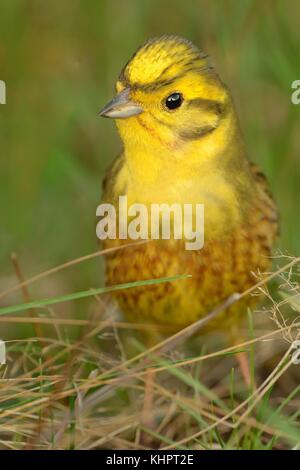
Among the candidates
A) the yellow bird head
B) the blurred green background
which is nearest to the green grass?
the blurred green background

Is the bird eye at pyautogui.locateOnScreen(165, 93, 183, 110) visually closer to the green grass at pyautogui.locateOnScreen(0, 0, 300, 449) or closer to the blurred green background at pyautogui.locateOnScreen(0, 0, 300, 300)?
the green grass at pyautogui.locateOnScreen(0, 0, 300, 449)

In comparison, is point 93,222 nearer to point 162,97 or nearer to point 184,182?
point 184,182

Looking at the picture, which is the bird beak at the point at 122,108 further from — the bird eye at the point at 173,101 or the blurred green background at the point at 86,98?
the blurred green background at the point at 86,98

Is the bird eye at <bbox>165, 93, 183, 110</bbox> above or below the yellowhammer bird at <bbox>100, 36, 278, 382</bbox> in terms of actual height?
above

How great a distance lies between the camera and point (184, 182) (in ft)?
7.77

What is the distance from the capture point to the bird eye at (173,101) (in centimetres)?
229

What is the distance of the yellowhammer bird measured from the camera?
2.29 m

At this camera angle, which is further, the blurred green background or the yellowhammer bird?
the blurred green background

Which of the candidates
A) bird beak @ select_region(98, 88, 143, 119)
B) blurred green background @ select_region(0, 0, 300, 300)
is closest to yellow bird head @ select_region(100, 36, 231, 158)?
bird beak @ select_region(98, 88, 143, 119)

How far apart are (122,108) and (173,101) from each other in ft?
0.33

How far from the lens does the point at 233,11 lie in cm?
328

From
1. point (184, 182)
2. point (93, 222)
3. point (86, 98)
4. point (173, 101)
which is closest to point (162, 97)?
point (173, 101)

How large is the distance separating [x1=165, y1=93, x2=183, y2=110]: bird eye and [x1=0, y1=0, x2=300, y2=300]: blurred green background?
2.62 ft

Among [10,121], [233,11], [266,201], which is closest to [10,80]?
[10,121]
